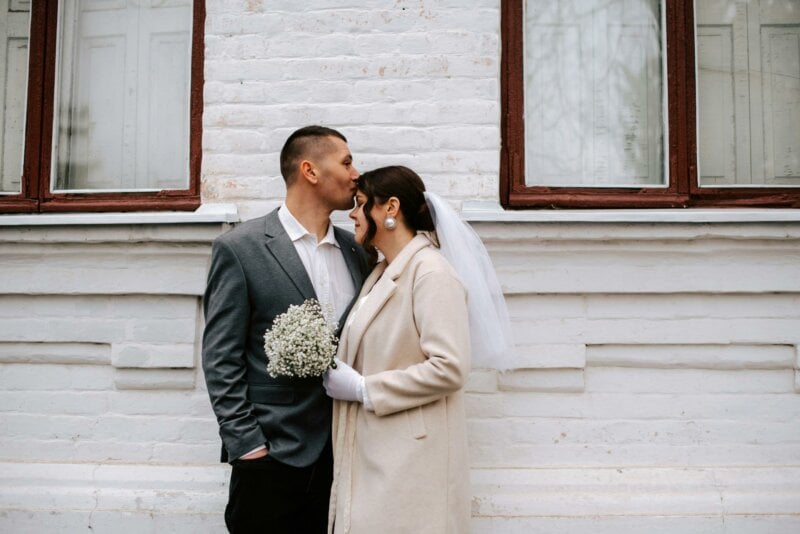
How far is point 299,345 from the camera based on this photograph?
2221 millimetres

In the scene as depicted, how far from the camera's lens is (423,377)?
7.30 feet

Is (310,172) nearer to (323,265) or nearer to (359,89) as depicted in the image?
(323,265)

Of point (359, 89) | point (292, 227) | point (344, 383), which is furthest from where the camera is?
point (359, 89)

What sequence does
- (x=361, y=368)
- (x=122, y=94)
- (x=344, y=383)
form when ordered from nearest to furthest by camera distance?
(x=344, y=383) → (x=361, y=368) → (x=122, y=94)

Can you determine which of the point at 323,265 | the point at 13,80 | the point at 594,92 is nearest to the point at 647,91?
the point at 594,92

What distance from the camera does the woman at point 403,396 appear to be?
88.6 inches

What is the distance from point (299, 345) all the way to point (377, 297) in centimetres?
35

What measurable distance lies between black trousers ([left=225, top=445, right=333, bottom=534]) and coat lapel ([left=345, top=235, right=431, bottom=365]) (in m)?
0.47

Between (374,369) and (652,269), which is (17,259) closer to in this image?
(374,369)

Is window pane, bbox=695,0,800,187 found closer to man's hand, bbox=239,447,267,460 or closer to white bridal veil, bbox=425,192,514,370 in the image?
white bridal veil, bbox=425,192,514,370

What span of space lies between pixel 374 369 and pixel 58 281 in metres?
1.77

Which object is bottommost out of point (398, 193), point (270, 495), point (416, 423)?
point (270, 495)

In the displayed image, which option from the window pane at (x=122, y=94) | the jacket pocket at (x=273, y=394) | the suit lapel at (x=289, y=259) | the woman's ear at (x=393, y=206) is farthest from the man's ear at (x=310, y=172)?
the window pane at (x=122, y=94)

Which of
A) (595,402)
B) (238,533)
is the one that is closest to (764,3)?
(595,402)
